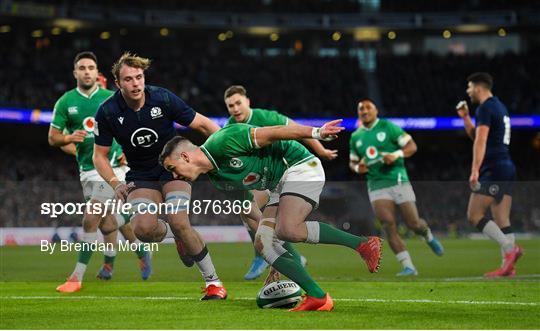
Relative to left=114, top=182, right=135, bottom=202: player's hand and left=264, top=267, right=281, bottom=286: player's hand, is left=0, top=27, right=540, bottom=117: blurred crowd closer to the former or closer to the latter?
left=114, top=182, right=135, bottom=202: player's hand

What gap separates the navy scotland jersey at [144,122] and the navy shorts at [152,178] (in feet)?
0.11

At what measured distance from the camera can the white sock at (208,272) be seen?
938 centimetres

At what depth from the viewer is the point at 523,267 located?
14211 mm

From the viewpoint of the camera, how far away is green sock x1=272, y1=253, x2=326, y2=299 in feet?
26.2

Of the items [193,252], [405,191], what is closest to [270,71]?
[405,191]

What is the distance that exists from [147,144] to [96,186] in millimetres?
2112

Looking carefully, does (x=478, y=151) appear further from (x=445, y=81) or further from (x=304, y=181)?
(x=445, y=81)

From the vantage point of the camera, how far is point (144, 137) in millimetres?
9703

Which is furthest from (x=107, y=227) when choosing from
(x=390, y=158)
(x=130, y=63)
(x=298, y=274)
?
(x=390, y=158)

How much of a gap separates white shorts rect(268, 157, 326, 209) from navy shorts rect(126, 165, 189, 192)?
1480mm

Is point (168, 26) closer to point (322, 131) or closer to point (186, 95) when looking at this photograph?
point (186, 95)

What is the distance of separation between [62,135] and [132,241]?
1.74 m

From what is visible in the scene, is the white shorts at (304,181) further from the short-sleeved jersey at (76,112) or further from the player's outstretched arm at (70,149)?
the player's outstretched arm at (70,149)

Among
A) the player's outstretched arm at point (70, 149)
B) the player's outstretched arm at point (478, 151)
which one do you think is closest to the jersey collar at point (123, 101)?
the player's outstretched arm at point (70, 149)
